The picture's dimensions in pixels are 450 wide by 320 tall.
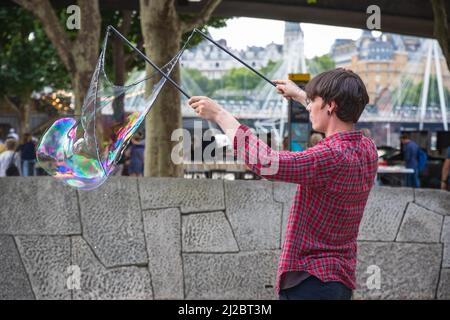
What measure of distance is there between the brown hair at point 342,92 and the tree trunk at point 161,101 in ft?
20.6

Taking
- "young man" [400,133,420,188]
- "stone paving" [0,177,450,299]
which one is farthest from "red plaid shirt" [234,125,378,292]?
"young man" [400,133,420,188]

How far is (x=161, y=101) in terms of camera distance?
30.7ft

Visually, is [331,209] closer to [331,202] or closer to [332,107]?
[331,202]

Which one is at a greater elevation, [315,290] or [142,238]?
[315,290]

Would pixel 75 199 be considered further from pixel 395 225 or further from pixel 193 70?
pixel 193 70

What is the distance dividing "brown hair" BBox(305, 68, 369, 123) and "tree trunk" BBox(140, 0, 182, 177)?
20.6 feet

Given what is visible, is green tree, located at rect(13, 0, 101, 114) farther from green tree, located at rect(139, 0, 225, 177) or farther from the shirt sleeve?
the shirt sleeve

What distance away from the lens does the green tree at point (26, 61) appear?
2700 centimetres

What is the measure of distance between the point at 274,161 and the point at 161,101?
22.5 ft

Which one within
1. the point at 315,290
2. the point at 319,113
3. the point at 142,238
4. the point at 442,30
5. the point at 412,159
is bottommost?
the point at 412,159

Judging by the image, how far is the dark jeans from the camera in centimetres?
280

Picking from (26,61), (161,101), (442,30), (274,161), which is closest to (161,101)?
(161,101)

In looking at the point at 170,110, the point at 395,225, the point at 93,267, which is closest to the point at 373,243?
the point at 395,225

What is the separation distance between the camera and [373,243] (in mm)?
6383
